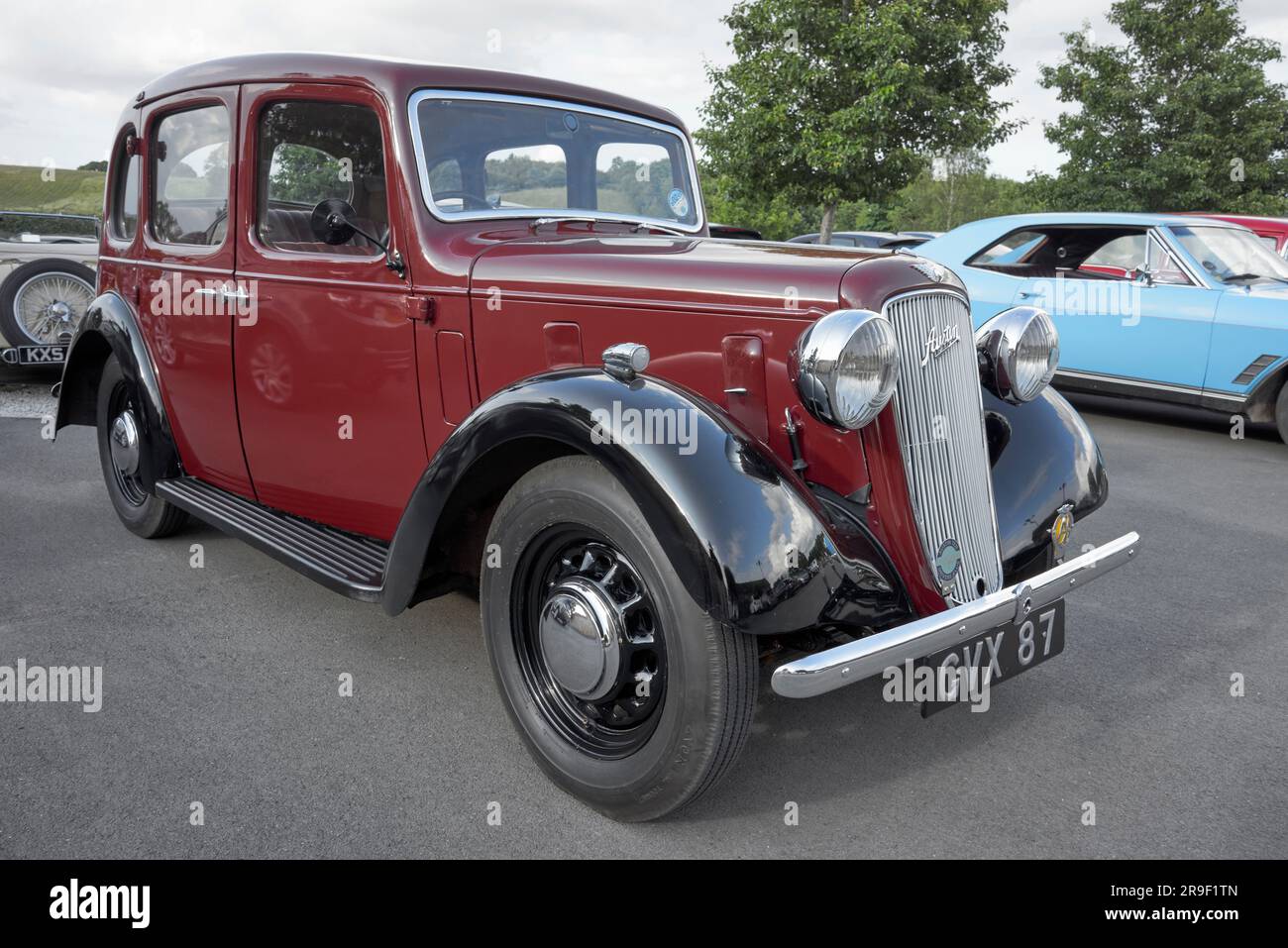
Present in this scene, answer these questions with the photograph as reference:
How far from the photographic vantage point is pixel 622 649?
2.37 meters

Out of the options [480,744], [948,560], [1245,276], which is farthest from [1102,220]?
[480,744]

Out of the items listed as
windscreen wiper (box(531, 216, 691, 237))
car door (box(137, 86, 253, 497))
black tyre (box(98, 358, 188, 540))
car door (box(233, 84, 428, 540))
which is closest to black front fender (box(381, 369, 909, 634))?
car door (box(233, 84, 428, 540))

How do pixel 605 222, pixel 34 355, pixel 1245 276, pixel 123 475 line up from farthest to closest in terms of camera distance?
pixel 34 355, pixel 1245 276, pixel 123 475, pixel 605 222

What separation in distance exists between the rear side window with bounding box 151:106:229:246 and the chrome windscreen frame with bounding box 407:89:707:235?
927 mm

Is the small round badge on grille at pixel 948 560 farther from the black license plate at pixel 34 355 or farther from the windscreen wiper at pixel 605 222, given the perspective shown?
the black license plate at pixel 34 355

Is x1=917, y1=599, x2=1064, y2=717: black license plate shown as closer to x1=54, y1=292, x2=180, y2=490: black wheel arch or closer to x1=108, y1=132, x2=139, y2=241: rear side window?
x1=54, y1=292, x2=180, y2=490: black wheel arch

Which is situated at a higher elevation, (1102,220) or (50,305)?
(1102,220)

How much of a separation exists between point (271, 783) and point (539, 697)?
711 millimetres

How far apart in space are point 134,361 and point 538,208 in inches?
75.7

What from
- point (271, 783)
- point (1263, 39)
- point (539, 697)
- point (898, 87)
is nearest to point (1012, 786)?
point (539, 697)

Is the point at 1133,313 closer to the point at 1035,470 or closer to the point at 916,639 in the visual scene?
the point at 1035,470

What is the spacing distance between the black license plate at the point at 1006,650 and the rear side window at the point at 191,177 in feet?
9.37

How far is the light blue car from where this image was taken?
675 centimetres

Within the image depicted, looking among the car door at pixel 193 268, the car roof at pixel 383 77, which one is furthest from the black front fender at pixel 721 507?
the car door at pixel 193 268
